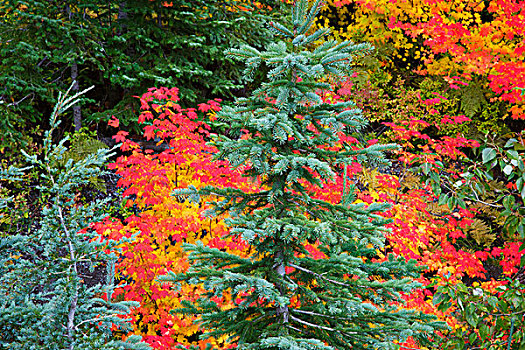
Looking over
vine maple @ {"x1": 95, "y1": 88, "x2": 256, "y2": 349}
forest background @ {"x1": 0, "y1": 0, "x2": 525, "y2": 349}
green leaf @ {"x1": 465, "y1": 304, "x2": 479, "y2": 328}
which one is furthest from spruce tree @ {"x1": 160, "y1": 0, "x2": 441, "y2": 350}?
forest background @ {"x1": 0, "y1": 0, "x2": 525, "y2": 349}

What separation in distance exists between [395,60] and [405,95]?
2523 millimetres

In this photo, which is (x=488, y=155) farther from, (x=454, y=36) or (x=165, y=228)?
(x=454, y=36)

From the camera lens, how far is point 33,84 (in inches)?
329

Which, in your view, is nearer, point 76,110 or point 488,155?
point 488,155

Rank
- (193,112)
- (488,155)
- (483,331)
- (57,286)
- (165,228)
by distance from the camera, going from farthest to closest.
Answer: (193,112) < (165,228) < (488,155) < (483,331) < (57,286)

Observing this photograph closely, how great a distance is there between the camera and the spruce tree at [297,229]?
9.94 feet

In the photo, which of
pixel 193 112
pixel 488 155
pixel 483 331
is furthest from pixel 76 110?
pixel 483 331

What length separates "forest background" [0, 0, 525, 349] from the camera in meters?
5.66

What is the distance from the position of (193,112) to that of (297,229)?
13.0 ft

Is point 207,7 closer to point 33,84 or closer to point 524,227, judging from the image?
point 33,84

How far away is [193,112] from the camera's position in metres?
6.34

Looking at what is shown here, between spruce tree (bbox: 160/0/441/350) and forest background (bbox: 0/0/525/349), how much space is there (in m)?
1.89

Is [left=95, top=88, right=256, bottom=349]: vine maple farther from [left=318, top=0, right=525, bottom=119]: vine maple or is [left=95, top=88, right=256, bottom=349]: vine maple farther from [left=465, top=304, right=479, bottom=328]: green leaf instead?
[left=318, top=0, right=525, bottom=119]: vine maple

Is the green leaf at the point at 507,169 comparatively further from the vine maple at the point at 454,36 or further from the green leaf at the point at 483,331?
the vine maple at the point at 454,36
